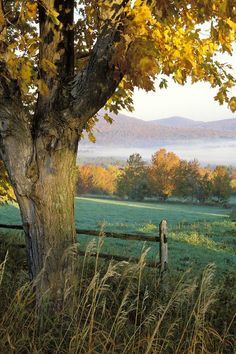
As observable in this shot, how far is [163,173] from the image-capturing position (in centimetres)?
9719

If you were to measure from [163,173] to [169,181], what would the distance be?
136 inches

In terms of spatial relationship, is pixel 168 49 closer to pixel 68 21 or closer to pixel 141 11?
pixel 141 11

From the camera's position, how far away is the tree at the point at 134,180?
292 ft

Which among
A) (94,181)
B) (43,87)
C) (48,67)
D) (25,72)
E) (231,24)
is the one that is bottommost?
(94,181)

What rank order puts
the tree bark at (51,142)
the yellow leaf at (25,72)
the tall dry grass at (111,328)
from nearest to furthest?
the tall dry grass at (111,328)
the yellow leaf at (25,72)
the tree bark at (51,142)

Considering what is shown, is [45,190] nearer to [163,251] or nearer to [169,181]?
[163,251]

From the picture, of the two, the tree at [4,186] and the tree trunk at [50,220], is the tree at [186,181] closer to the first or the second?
the tree at [4,186]

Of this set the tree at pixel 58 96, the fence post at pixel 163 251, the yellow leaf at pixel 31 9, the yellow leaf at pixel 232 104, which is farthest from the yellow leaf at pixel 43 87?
the fence post at pixel 163 251

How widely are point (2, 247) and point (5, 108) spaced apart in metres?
6.75

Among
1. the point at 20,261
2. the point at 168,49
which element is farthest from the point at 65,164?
the point at 20,261

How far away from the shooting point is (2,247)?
467 inches

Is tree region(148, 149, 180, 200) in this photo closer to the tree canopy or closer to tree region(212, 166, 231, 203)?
tree region(212, 166, 231, 203)

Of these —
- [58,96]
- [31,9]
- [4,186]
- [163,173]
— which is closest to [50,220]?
[58,96]

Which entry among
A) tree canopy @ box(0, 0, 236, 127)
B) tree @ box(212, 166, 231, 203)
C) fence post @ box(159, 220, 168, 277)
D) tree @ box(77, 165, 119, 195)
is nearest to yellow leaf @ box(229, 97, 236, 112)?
tree canopy @ box(0, 0, 236, 127)
